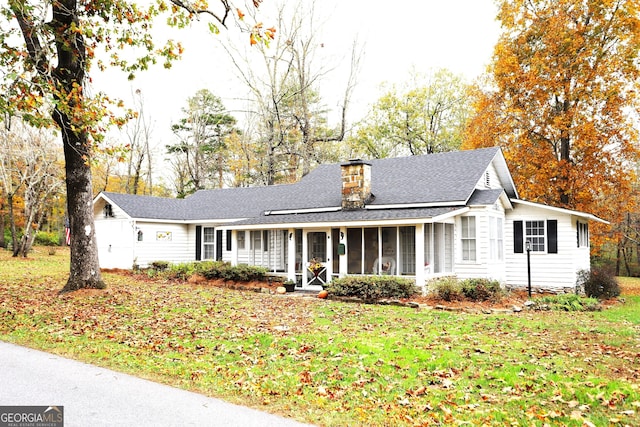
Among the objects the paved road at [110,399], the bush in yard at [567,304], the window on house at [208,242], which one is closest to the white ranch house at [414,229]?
the window on house at [208,242]

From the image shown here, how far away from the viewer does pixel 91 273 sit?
44.0ft

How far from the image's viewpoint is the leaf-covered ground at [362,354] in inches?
206

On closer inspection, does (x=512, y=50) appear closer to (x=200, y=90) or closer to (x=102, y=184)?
(x=200, y=90)

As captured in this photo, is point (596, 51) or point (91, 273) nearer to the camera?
point (91, 273)

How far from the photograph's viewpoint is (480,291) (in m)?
14.0

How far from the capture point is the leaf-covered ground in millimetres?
5230

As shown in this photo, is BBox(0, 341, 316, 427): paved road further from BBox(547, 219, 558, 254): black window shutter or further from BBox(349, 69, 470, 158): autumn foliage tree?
BBox(349, 69, 470, 158): autumn foliage tree

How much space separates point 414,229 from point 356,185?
3306 millimetres

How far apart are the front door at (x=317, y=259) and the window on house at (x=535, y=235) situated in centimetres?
742

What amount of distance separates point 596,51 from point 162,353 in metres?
22.0

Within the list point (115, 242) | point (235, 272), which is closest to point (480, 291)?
point (235, 272)

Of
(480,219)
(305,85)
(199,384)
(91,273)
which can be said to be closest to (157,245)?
(91,273)

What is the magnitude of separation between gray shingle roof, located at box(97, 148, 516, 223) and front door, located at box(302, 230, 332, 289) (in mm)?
791

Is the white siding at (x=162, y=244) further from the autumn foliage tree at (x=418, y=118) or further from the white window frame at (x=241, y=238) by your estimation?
the autumn foliage tree at (x=418, y=118)
